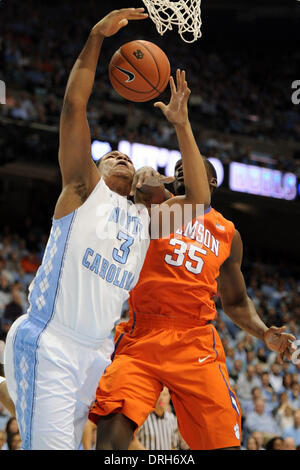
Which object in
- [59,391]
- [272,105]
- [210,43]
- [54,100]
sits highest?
[210,43]

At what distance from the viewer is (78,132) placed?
8.91 feet

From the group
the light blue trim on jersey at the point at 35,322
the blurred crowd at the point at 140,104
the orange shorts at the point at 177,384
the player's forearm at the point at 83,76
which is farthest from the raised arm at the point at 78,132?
the blurred crowd at the point at 140,104

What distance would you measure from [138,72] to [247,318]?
1.63m

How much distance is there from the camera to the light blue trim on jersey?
2.61 meters

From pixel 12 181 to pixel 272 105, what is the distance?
8.05 m

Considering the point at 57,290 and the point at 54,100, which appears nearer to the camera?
the point at 57,290

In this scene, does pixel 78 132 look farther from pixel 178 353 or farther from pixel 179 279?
pixel 178 353

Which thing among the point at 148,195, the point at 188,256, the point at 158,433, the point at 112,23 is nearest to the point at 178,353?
the point at 188,256

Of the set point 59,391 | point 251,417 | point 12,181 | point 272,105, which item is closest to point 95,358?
point 59,391

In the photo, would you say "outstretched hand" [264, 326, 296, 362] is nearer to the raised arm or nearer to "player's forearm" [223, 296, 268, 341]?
"player's forearm" [223, 296, 268, 341]

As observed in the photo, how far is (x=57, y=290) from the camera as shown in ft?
8.85

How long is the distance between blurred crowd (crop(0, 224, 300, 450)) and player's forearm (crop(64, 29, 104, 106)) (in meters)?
3.62

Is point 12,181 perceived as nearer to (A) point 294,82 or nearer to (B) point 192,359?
(A) point 294,82

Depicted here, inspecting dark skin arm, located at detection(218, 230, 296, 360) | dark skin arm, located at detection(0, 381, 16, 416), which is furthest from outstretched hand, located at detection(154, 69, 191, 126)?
dark skin arm, located at detection(0, 381, 16, 416)
